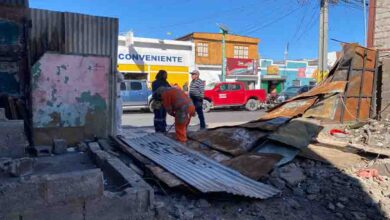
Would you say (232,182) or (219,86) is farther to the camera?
(219,86)

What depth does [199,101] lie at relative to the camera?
985 centimetres

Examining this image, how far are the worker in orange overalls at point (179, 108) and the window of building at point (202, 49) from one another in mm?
25330

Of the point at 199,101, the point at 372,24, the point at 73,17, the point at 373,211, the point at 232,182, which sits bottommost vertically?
the point at 373,211

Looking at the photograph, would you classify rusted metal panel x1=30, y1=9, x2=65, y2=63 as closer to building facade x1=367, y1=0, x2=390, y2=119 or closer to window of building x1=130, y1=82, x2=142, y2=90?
building facade x1=367, y1=0, x2=390, y2=119

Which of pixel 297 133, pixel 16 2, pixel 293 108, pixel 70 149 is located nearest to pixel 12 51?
pixel 16 2

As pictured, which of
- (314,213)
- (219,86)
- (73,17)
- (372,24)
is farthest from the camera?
(219,86)

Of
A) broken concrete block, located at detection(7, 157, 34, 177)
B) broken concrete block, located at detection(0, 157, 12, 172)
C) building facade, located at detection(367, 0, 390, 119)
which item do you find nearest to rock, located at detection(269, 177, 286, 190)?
broken concrete block, located at detection(7, 157, 34, 177)

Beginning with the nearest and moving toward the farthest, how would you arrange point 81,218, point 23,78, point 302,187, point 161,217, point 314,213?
point 81,218 < point 161,217 < point 314,213 < point 302,187 < point 23,78

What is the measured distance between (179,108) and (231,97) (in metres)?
15.9

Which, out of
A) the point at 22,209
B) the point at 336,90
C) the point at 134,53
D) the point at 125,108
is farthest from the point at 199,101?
the point at 134,53

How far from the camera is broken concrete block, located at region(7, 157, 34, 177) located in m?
3.75

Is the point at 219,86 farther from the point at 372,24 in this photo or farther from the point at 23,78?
the point at 23,78

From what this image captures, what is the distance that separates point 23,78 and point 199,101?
14.6 ft

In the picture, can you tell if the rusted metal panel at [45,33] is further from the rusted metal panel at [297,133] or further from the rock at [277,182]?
the rock at [277,182]
